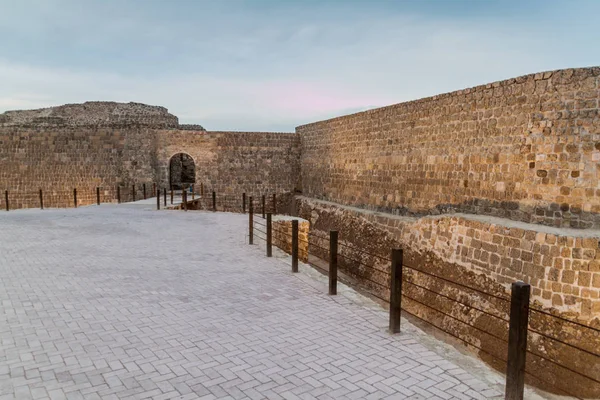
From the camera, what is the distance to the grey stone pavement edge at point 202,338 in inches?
141

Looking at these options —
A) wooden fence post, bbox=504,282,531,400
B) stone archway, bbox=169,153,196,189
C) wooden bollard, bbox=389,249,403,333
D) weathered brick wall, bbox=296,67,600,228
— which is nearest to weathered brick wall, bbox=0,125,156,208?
stone archway, bbox=169,153,196,189

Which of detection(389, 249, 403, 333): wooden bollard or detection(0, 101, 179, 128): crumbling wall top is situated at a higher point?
detection(0, 101, 179, 128): crumbling wall top

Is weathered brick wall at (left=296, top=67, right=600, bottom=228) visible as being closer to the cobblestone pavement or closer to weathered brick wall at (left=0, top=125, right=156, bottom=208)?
the cobblestone pavement

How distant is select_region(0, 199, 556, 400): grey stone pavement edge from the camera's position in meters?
3.58

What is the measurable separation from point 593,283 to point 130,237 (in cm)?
954

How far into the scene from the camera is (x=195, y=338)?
4531 mm

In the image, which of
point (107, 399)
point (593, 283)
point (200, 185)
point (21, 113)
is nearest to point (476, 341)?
point (593, 283)

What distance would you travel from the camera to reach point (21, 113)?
28.3 m

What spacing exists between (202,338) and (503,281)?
622 cm

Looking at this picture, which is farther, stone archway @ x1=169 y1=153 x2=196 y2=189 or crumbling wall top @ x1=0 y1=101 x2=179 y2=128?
crumbling wall top @ x1=0 y1=101 x2=179 y2=128

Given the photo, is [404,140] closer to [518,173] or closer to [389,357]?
[518,173]

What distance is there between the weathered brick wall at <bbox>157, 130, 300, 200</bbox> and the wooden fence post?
17.9 metres

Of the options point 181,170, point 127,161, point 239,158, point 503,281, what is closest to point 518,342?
point 503,281

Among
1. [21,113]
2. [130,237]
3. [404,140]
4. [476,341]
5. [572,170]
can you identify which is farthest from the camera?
[21,113]
